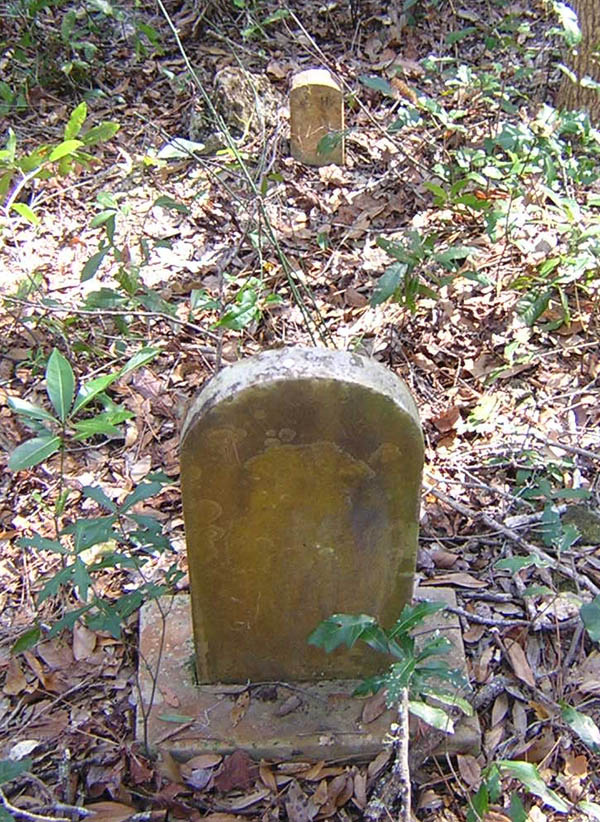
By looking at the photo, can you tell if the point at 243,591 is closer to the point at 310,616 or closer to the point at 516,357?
the point at 310,616

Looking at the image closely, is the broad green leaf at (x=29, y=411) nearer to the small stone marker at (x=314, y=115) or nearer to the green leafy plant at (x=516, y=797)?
the green leafy plant at (x=516, y=797)

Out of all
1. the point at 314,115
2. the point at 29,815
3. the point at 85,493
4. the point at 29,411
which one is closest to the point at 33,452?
the point at 29,411

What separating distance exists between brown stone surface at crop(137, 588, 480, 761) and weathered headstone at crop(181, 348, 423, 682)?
54mm

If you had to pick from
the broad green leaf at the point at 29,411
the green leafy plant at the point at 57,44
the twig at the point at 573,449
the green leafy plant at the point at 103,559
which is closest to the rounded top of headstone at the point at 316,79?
the green leafy plant at the point at 57,44

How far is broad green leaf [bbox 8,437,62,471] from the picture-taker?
85.8 inches

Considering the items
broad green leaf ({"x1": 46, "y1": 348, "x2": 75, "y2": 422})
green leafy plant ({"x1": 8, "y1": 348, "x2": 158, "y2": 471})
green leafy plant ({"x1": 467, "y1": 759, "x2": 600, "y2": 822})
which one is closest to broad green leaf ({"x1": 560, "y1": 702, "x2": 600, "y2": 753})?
green leafy plant ({"x1": 467, "y1": 759, "x2": 600, "y2": 822})

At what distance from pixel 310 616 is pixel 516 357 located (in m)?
1.83

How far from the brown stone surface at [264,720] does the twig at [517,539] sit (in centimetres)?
44

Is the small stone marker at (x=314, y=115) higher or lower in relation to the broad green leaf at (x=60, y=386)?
higher

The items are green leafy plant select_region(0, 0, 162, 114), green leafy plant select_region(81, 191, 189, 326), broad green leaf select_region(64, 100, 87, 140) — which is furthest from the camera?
green leafy plant select_region(0, 0, 162, 114)

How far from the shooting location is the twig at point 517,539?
9.10 ft

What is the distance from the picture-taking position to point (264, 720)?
8.09ft

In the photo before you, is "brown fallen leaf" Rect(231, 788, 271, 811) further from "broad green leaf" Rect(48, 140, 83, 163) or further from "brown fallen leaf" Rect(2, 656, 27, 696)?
"broad green leaf" Rect(48, 140, 83, 163)

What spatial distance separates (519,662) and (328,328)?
188 cm
